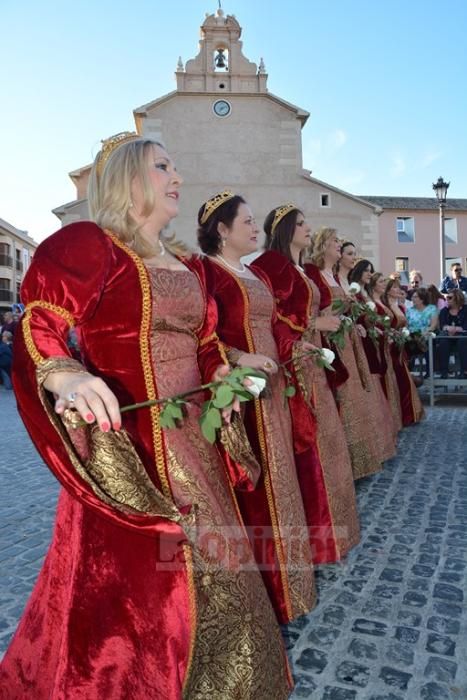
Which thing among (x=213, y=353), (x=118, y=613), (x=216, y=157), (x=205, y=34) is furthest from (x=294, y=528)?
(x=205, y=34)

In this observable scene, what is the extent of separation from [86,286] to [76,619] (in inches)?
37.8

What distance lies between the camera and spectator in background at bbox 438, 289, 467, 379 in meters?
9.55

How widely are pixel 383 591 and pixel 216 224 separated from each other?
2.16 metres

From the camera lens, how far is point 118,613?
5.31 ft

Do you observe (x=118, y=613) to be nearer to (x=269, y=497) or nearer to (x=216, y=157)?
(x=269, y=497)

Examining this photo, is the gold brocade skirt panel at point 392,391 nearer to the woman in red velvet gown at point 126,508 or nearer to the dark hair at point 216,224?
the dark hair at point 216,224

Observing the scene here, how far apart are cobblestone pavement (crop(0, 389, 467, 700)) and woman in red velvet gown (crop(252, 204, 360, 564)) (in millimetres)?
256

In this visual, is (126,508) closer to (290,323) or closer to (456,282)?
(290,323)

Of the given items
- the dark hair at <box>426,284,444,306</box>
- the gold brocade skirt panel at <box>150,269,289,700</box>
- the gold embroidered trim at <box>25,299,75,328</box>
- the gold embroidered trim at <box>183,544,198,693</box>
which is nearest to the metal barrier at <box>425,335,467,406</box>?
the dark hair at <box>426,284,444,306</box>

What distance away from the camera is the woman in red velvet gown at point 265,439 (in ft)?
8.64

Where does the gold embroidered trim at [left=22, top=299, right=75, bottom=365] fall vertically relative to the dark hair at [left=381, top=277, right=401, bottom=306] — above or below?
below

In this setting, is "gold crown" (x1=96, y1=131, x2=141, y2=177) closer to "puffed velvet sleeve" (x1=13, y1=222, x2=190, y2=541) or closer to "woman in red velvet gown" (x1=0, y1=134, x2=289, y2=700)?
"woman in red velvet gown" (x1=0, y1=134, x2=289, y2=700)

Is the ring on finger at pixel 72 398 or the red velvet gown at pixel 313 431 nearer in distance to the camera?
the ring on finger at pixel 72 398

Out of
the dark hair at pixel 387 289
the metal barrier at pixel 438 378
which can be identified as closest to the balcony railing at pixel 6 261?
the metal barrier at pixel 438 378
